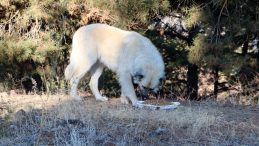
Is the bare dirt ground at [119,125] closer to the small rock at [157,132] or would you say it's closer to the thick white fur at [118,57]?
the small rock at [157,132]

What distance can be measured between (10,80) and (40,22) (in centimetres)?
158

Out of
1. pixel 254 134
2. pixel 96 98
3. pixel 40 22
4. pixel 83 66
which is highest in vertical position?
pixel 40 22

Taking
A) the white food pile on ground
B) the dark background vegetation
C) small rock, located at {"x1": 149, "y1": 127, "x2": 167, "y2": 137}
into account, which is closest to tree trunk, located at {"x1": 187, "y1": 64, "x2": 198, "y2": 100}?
the dark background vegetation

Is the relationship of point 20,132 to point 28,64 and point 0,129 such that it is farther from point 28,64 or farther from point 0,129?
point 28,64

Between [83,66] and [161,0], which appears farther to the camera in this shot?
[161,0]

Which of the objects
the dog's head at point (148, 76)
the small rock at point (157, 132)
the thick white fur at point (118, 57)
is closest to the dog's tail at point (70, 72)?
the thick white fur at point (118, 57)

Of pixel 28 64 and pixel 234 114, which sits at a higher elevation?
pixel 28 64

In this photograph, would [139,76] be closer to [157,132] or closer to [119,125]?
[119,125]

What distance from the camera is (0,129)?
206 inches

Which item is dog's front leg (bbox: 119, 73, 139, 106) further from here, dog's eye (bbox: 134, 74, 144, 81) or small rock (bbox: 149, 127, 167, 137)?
small rock (bbox: 149, 127, 167, 137)

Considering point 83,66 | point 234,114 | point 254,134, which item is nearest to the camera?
point 254,134

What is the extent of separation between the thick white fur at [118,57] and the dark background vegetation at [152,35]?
0.74m

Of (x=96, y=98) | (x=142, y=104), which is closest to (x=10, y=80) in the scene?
(x=96, y=98)

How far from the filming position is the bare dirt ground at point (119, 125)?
4.95 metres
